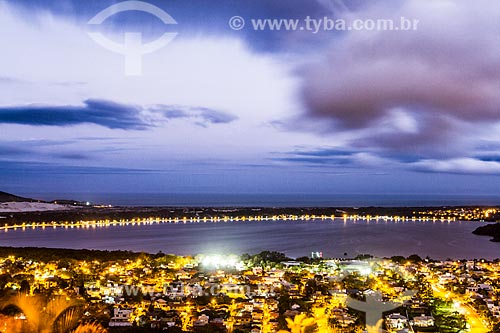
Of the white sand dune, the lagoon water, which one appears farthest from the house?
the white sand dune

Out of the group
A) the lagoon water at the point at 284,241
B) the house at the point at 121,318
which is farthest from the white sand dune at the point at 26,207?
the house at the point at 121,318

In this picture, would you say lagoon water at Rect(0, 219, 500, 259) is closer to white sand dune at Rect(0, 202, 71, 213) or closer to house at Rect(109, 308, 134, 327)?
house at Rect(109, 308, 134, 327)

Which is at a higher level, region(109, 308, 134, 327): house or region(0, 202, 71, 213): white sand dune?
region(0, 202, 71, 213): white sand dune

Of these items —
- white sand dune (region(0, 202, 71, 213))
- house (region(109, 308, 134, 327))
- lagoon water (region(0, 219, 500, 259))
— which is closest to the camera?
house (region(109, 308, 134, 327))

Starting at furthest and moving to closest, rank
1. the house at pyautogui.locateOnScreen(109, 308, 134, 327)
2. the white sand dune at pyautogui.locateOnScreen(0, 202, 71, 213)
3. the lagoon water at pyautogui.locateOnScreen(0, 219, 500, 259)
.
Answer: the white sand dune at pyautogui.locateOnScreen(0, 202, 71, 213)
the lagoon water at pyautogui.locateOnScreen(0, 219, 500, 259)
the house at pyautogui.locateOnScreen(109, 308, 134, 327)

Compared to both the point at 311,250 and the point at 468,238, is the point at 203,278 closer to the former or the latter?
the point at 311,250

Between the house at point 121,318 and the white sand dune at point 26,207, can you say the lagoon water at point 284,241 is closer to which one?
the house at point 121,318

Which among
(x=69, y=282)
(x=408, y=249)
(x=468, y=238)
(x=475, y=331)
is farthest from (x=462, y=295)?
(x=468, y=238)
